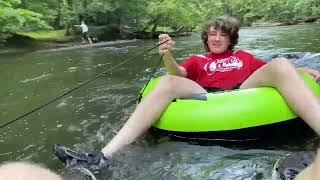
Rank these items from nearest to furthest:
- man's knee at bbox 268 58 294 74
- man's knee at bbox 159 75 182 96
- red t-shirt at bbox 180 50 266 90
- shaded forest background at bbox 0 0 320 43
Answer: man's knee at bbox 268 58 294 74
man's knee at bbox 159 75 182 96
red t-shirt at bbox 180 50 266 90
shaded forest background at bbox 0 0 320 43

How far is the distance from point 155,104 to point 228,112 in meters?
0.46

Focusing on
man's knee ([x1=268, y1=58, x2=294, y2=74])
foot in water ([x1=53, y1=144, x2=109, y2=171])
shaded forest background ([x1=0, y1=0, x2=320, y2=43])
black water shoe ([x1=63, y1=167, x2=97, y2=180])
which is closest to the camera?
black water shoe ([x1=63, y1=167, x2=97, y2=180])

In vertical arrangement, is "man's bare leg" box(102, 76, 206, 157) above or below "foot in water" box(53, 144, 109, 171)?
above

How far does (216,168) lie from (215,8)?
44.4 metres

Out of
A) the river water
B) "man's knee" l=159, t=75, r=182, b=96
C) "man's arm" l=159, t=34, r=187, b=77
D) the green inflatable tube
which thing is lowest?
the river water

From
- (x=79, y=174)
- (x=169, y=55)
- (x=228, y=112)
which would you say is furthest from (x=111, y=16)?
(x=79, y=174)

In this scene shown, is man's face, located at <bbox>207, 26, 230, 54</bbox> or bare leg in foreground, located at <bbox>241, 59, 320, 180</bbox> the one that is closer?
bare leg in foreground, located at <bbox>241, 59, 320, 180</bbox>

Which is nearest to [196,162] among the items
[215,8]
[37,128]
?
[37,128]

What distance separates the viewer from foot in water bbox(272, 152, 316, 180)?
1907 mm

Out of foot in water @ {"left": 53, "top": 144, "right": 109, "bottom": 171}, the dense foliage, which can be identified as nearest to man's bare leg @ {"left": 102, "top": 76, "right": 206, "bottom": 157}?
foot in water @ {"left": 53, "top": 144, "right": 109, "bottom": 171}

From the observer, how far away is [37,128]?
3.41m

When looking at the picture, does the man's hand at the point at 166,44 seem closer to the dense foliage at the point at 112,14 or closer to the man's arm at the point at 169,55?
the man's arm at the point at 169,55

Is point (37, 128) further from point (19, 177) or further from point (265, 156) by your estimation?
point (19, 177)

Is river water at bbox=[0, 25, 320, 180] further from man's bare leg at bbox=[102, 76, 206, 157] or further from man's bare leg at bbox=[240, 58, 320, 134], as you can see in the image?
man's bare leg at bbox=[240, 58, 320, 134]
